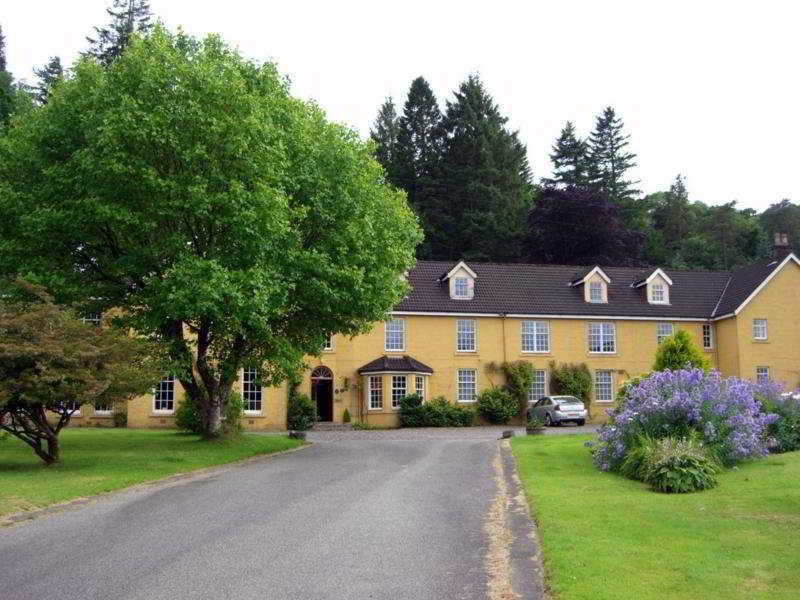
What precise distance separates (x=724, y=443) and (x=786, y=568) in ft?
31.8

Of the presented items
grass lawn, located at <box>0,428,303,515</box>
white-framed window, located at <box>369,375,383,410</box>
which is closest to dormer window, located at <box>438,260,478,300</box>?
white-framed window, located at <box>369,375,383,410</box>

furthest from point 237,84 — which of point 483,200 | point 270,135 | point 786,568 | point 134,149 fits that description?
point 483,200

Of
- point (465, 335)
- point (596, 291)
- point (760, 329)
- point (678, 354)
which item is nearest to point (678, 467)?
point (678, 354)

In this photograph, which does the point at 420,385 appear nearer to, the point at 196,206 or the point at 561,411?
the point at 561,411

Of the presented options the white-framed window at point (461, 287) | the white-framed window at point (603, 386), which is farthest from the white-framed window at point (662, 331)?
the white-framed window at point (461, 287)

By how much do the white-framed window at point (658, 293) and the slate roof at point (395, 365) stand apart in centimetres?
1464

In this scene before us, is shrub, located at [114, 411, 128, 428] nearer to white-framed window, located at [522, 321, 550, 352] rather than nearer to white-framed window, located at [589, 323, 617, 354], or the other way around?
white-framed window, located at [522, 321, 550, 352]

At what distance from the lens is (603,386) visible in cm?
4903

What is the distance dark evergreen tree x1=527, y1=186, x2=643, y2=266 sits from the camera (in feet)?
221

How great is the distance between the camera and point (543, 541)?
11.3m

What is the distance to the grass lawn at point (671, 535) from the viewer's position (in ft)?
28.6

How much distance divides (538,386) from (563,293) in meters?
6.01

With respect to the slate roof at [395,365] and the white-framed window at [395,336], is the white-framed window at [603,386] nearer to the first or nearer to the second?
the slate roof at [395,365]

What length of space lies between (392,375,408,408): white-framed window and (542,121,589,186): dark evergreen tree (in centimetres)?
4107
